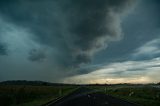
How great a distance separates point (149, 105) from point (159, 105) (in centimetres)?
93

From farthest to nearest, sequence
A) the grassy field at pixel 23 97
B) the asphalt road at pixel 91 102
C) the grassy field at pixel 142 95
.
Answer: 1. the grassy field at pixel 23 97
2. the grassy field at pixel 142 95
3. the asphalt road at pixel 91 102

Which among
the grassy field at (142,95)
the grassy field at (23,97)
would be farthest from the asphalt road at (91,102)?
the grassy field at (23,97)

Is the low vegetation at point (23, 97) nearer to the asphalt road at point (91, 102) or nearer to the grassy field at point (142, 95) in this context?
the asphalt road at point (91, 102)

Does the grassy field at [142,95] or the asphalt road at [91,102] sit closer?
the asphalt road at [91,102]

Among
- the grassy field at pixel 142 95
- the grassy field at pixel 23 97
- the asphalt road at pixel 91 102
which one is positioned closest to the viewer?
the asphalt road at pixel 91 102

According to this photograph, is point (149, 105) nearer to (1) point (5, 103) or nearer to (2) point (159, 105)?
(2) point (159, 105)

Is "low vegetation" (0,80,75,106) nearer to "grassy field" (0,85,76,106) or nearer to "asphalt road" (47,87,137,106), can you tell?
"grassy field" (0,85,76,106)

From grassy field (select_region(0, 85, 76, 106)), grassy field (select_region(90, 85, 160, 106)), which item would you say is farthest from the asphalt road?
grassy field (select_region(0, 85, 76, 106))

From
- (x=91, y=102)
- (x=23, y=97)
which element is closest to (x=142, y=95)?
(x=91, y=102)

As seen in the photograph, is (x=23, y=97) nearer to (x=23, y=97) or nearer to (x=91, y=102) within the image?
(x=23, y=97)

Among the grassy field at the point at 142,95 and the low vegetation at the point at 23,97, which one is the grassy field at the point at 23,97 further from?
the grassy field at the point at 142,95

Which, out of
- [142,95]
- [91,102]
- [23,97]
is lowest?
[91,102]

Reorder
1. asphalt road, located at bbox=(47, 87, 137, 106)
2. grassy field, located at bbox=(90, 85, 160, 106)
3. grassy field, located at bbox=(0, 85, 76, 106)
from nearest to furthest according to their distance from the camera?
asphalt road, located at bbox=(47, 87, 137, 106) < grassy field, located at bbox=(90, 85, 160, 106) < grassy field, located at bbox=(0, 85, 76, 106)

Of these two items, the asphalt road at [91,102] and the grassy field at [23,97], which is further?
the grassy field at [23,97]
